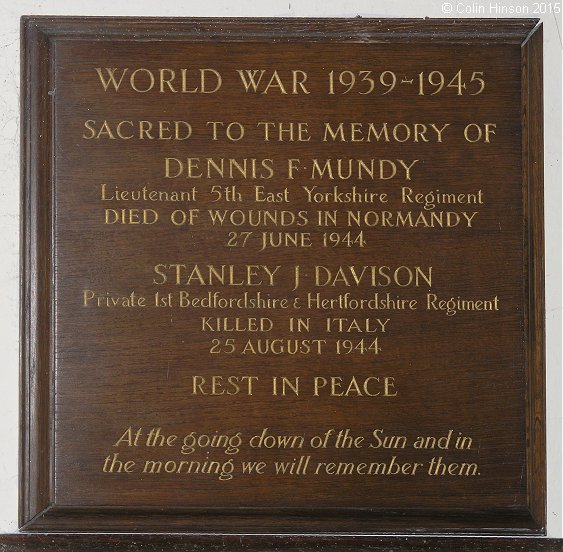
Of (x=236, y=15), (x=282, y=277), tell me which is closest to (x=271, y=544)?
(x=282, y=277)

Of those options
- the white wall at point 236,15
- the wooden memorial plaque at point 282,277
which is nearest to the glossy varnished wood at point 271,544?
the wooden memorial plaque at point 282,277

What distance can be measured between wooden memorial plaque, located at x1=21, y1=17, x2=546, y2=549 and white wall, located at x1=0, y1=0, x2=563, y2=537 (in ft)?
0.15

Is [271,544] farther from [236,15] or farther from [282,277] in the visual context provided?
[236,15]

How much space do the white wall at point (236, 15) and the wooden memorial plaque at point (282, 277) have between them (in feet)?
0.15

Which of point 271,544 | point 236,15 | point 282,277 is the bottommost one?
point 271,544

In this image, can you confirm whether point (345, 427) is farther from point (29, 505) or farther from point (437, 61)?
point (437, 61)

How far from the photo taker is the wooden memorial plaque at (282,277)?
5.90 ft

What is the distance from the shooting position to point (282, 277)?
1.81 meters

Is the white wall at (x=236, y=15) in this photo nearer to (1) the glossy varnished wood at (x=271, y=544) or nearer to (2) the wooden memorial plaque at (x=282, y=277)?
(2) the wooden memorial plaque at (x=282, y=277)

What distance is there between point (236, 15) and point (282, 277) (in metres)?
0.79

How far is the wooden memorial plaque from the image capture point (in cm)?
180

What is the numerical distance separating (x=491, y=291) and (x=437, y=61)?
70cm

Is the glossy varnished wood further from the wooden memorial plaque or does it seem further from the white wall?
the white wall

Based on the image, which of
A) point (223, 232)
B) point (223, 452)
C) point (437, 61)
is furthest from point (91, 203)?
point (437, 61)
